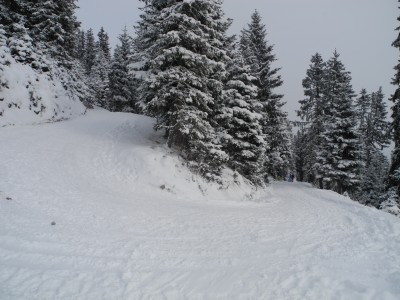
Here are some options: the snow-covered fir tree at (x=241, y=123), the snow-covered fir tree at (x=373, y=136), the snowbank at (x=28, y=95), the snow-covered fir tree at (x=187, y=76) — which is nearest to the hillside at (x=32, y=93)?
the snowbank at (x=28, y=95)

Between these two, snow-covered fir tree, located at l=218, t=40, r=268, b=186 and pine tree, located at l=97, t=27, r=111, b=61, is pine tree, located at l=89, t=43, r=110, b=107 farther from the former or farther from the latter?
snow-covered fir tree, located at l=218, t=40, r=268, b=186

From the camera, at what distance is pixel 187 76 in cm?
1471

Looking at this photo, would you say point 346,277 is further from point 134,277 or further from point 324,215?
point 324,215

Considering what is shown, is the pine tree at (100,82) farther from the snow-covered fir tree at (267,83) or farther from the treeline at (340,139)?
the treeline at (340,139)

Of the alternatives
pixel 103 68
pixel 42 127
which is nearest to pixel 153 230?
pixel 42 127

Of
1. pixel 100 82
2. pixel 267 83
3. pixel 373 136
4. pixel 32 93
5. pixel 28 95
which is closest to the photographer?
pixel 28 95

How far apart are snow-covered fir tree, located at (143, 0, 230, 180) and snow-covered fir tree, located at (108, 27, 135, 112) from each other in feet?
70.5

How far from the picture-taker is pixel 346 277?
6.07 meters

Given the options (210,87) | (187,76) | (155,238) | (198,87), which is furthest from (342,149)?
(155,238)

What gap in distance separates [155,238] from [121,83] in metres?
32.6

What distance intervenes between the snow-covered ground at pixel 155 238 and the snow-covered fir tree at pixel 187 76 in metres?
1.64

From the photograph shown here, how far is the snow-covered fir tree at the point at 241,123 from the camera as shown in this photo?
1845cm

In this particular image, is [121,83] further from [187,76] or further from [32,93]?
[187,76]

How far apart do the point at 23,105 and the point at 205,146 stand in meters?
11.8
